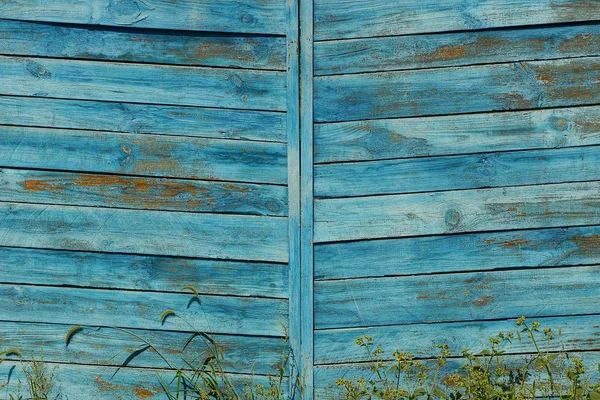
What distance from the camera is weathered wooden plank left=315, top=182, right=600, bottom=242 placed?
126 inches

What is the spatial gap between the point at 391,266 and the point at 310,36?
1117 mm

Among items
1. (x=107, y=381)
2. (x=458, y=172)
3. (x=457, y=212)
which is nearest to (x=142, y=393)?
(x=107, y=381)

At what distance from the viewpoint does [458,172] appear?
3.21 m

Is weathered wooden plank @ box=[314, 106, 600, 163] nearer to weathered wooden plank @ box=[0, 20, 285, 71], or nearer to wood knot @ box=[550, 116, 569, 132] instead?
wood knot @ box=[550, 116, 569, 132]

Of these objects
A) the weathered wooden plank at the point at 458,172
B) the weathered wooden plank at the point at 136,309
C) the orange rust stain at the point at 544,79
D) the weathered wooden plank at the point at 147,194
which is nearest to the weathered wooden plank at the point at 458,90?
the orange rust stain at the point at 544,79

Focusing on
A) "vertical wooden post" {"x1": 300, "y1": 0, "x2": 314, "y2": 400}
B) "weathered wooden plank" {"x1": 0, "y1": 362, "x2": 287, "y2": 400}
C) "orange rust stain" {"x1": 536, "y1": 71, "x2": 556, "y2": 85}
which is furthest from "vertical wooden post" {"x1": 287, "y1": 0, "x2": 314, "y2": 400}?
"orange rust stain" {"x1": 536, "y1": 71, "x2": 556, "y2": 85}

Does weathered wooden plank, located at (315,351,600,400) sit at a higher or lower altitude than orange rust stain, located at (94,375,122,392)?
higher

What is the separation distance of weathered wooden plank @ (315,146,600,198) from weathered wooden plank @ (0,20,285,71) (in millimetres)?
581

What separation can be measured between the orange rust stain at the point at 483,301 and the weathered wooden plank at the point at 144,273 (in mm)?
891

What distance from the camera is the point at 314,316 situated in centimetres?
325

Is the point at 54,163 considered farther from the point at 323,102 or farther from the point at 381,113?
the point at 381,113

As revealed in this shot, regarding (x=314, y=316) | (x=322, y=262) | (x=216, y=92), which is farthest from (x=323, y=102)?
(x=314, y=316)

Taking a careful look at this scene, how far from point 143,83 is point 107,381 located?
4.61 ft

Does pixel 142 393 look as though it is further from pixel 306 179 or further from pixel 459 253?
pixel 459 253
